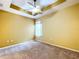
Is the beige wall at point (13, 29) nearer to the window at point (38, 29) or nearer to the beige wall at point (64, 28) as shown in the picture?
the window at point (38, 29)

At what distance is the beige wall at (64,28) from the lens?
3.21m

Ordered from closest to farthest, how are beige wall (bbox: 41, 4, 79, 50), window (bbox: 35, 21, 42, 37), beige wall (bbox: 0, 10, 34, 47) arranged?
1. beige wall (bbox: 41, 4, 79, 50)
2. beige wall (bbox: 0, 10, 34, 47)
3. window (bbox: 35, 21, 42, 37)

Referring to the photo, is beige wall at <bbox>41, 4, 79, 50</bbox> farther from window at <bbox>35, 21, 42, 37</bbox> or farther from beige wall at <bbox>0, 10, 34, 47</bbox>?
beige wall at <bbox>0, 10, 34, 47</bbox>

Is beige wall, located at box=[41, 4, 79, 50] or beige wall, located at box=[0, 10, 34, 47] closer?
beige wall, located at box=[41, 4, 79, 50]

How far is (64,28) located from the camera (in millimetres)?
3643

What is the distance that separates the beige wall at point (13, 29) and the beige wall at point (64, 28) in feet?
5.01

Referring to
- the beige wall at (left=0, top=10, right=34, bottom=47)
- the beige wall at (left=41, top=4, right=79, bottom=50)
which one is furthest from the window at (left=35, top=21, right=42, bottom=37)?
the beige wall at (left=41, top=4, right=79, bottom=50)

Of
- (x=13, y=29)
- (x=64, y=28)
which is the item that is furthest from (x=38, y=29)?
(x=64, y=28)

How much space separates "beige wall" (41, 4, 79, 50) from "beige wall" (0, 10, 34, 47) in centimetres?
153

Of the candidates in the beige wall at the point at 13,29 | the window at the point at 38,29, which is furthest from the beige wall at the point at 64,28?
the beige wall at the point at 13,29

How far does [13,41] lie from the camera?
4.23 meters

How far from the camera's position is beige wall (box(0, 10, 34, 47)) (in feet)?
12.3

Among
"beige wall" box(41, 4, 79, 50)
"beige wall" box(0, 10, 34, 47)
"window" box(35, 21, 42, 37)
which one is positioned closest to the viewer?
"beige wall" box(41, 4, 79, 50)

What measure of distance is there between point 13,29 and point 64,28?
3.01m
